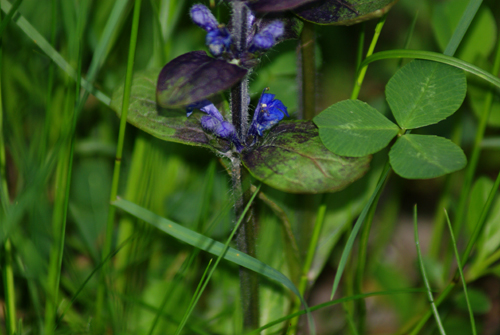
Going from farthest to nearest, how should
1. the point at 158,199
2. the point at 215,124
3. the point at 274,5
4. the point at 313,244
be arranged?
the point at 158,199
the point at 313,244
the point at 215,124
the point at 274,5

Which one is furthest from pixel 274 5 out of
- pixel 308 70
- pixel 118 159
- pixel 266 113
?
pixel 118 159

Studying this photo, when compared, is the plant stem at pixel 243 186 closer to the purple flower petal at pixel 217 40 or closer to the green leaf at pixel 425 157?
→ the purple flower petal at pixel 217 40

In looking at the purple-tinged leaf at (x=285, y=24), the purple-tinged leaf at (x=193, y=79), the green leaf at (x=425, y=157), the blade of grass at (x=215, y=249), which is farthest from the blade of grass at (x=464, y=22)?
the blade of grass at (x=215, y=249)

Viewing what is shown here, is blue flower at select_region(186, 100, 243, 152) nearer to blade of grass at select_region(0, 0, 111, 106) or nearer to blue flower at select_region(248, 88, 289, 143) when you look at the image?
blue flower at select_region(248, 88, 289, 143)

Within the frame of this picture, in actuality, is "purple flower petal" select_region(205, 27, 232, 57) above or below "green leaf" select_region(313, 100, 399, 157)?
above

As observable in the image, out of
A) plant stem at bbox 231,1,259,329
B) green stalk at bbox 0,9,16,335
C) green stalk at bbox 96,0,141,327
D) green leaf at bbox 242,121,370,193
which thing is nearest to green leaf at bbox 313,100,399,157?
green leaf at bbox 242,121,370,193

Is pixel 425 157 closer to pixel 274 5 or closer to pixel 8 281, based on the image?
pixel 274 5
